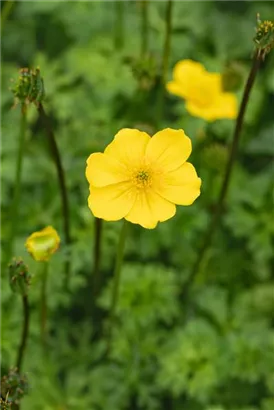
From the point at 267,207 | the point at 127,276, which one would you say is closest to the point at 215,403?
the point at 127,276

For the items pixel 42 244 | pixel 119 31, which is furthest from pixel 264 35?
pixel 119 31

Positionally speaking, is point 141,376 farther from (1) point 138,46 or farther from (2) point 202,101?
(1) point 138,46

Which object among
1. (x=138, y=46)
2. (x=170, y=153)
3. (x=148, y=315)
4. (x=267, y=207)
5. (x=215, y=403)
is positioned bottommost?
(x=215, y=403)

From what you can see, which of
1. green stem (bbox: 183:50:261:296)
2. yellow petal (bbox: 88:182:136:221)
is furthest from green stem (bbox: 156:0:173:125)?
yellow petal (bbox: 88:182:136:221)

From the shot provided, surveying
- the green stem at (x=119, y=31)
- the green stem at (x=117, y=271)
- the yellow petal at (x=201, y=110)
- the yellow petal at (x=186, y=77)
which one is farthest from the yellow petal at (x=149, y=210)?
the green stem at (x=119, y=31)

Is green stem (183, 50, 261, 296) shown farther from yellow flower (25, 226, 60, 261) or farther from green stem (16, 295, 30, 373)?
green stem (16, 295, 30, 373)

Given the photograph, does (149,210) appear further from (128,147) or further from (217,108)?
(217,108)
